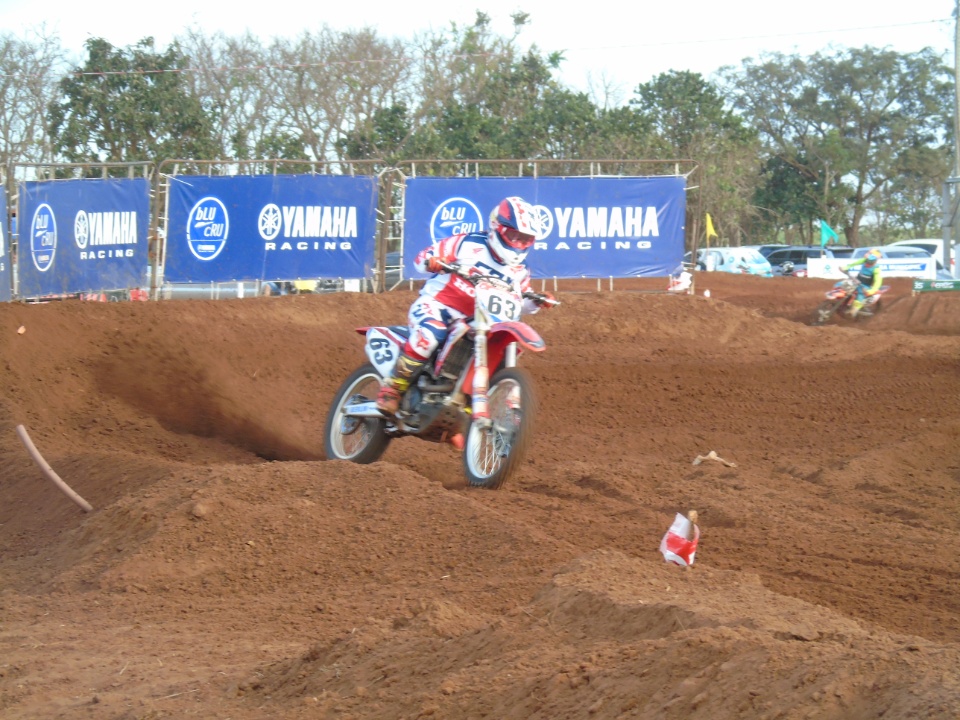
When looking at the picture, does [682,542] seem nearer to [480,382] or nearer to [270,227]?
[480,382]

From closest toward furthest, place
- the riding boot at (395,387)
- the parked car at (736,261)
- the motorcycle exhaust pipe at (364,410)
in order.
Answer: the riding boot at (395,387), the motorcycle exhaust pipe at (364,410), the parked car at (736,261)

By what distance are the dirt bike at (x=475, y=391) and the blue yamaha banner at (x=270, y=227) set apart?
27.8 feet

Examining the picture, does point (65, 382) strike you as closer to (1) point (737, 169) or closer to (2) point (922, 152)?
(1) point (737, 169)

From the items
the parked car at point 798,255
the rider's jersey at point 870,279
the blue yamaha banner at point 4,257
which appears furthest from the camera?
the parked car at point 798,255

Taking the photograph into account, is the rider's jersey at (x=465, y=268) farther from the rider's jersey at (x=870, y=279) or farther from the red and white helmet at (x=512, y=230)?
the rider's jersey at (x=870, y=279)

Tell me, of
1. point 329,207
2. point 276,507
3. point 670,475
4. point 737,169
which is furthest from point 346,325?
point 737,169

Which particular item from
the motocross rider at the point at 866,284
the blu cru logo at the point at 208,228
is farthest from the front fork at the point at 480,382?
the motocross rider at the point at 866,284

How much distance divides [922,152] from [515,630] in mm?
52203

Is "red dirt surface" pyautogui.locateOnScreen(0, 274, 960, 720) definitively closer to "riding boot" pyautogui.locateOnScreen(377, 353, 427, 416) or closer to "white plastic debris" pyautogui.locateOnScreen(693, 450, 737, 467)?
"white plastic debris" pyautogui.locateOnScreen(693, 450, 737, 467)

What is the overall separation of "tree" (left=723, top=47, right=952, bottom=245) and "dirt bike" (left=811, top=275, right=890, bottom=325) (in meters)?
29.0

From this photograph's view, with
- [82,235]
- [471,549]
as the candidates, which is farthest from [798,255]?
[471,549]

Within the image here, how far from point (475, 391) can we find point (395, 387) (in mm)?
847

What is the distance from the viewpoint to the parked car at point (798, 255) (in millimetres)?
36594

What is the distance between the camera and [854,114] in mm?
51625
